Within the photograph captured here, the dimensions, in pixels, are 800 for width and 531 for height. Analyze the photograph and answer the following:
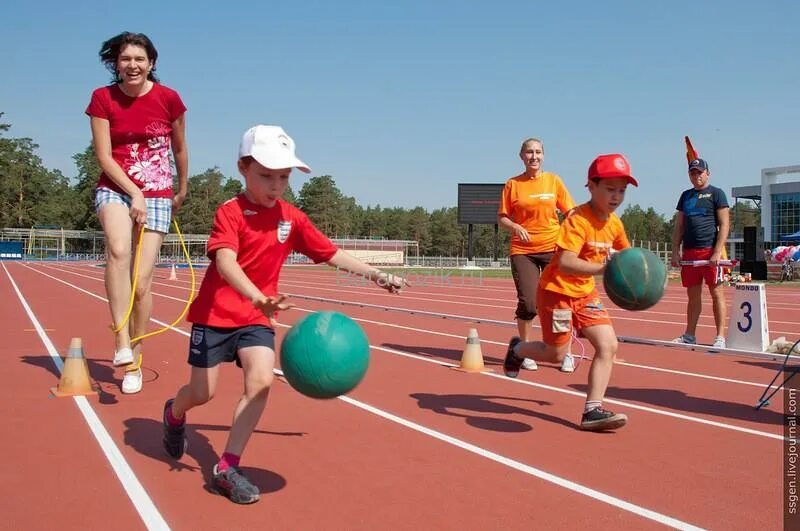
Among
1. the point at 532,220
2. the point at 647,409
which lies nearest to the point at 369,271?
the point at 647,409

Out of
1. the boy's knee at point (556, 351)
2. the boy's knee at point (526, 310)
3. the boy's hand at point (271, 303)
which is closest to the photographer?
the boy's hand at point (271, 303)

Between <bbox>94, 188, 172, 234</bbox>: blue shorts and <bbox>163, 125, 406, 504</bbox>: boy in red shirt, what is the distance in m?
2.23

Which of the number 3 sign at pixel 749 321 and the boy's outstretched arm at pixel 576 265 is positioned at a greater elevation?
the boy's outstretched arm at pixel 576 265

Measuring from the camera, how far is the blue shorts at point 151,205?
577cm

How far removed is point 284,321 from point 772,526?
360 inches

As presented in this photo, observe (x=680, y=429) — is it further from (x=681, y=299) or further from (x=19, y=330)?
(x=681, y=299)

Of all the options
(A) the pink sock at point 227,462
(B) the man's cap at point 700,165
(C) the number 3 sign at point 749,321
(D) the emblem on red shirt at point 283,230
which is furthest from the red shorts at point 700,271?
(A) the pink sock at point 227,462

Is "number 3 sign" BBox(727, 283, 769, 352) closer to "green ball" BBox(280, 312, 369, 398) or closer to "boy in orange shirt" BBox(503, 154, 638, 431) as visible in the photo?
"boy in orange shirt" BBox(503, 154, 638, 431)

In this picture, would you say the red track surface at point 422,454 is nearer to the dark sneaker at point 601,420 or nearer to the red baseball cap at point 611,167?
the dark sneaker at point 601,420

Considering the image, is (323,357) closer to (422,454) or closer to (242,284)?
(242,284)

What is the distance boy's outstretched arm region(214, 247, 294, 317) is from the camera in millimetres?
3297

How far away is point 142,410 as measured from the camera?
5.30 m

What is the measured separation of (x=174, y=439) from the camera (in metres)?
4.13

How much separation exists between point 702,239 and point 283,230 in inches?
268
